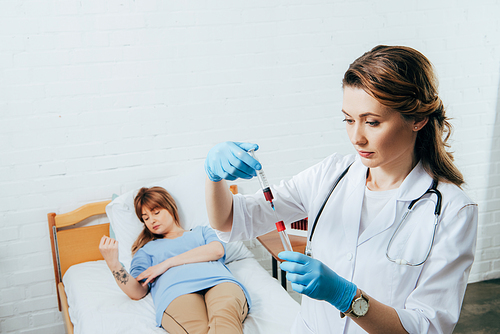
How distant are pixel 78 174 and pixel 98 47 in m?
0.64

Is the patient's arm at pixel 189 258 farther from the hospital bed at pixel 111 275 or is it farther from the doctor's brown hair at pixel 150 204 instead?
the doctor's brown hair at pixel 150 204

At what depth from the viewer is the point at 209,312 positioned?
1.52 metres

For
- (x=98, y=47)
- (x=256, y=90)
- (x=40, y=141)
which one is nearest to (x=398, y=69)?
(x=256, y=90)

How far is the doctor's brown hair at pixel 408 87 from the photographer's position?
929 millimetres

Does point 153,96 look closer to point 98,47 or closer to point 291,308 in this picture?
point 98,47

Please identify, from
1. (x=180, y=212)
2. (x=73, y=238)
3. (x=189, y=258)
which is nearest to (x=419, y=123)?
(x=189, y=258)

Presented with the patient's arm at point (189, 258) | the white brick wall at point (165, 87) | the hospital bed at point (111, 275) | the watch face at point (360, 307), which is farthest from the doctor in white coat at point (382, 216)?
the white brick wall at point (165, 87)

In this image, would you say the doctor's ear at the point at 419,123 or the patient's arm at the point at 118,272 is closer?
the doctor's ear at the point at 419,123

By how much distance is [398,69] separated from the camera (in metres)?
0.93

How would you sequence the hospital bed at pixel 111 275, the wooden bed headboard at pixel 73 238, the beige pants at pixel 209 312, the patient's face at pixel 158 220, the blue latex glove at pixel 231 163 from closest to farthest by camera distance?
the blue latex glove at pixel 231 163 → the beige pants at pixel 209 312 → the hospital bed at pixel 111 275 → the patient's face at pixel 158 220 → the wooden bed headboard at pixel 73 238

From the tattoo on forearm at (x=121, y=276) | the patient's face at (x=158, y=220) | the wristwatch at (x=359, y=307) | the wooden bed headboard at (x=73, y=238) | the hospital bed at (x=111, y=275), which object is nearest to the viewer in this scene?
the wristwatch at (x=359, y=307)

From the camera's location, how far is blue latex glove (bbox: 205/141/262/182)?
100 centimetres

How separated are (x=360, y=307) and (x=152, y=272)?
3.64ft

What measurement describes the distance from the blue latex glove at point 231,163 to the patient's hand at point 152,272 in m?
0.83
